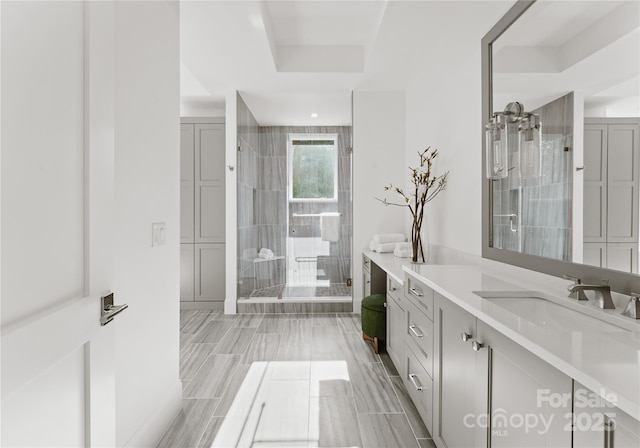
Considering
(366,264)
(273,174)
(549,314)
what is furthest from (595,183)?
(273,174)

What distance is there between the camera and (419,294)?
192cm

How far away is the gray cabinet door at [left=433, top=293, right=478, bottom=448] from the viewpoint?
4.24ft

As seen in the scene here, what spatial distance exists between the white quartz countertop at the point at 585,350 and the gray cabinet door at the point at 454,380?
0.44 ft

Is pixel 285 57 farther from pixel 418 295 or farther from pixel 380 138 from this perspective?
pixel 418 295

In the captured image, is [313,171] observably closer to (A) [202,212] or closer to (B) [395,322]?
(A) [202,212]

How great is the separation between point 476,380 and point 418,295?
690 millimetres

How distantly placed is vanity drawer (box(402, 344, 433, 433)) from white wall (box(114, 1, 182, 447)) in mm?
1396

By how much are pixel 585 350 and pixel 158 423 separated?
1897 millimetres

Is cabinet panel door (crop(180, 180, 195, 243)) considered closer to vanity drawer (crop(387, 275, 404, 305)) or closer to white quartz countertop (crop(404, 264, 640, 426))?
vanity drawer (crop(387, 275, 404, 305))

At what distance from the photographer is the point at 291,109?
448 centimetres

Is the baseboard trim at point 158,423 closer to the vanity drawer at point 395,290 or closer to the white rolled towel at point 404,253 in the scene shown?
the vanity drawer at point 395,290

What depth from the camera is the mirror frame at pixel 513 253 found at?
124cm

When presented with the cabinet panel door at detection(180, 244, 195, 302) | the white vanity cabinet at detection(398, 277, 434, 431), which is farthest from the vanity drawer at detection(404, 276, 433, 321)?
the cabinet panel door at detection(180, 244, 195, 302)

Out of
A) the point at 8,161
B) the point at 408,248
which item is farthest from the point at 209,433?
the point at 408,248
